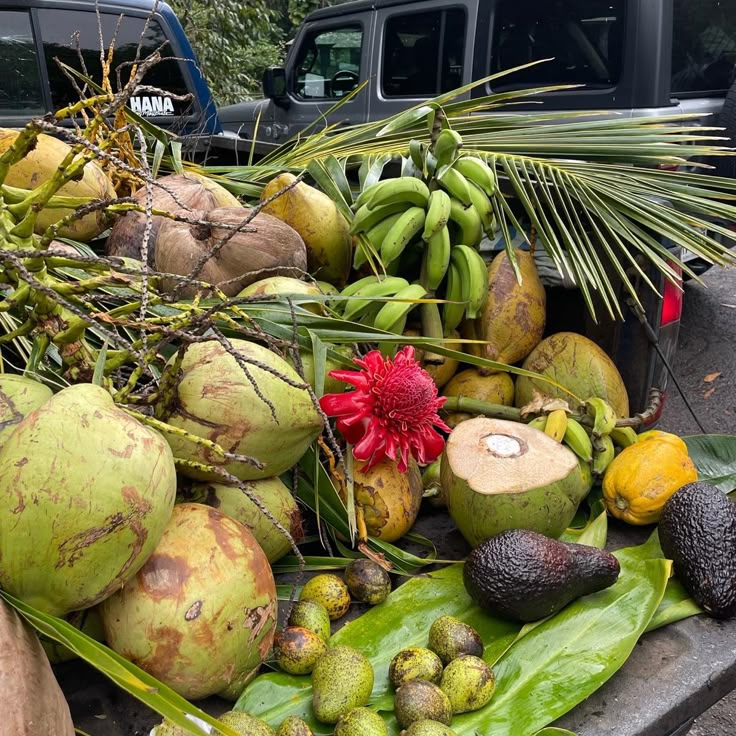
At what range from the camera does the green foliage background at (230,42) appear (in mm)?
9383

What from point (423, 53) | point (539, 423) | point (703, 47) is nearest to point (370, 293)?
point (539, 423)

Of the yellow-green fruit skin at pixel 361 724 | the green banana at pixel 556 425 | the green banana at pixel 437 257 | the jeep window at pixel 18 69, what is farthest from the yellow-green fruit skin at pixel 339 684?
the jeep window at pixel 18 69

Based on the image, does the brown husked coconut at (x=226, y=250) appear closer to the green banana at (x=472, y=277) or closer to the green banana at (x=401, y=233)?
the green banana at (x=401, y=233)

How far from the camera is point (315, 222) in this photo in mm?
2217

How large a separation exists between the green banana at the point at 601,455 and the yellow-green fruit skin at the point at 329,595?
0.75 meters

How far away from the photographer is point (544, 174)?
2.29 metres

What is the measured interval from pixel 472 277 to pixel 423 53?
3947mm

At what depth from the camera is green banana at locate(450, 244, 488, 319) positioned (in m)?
2.09

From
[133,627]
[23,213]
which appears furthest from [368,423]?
[23,213]

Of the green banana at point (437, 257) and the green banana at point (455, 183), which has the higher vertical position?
the green banana at point (455, 183)

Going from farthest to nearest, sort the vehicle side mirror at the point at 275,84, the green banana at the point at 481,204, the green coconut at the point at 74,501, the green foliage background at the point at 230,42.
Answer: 1. the green foliage background at the point at 230,42
2. the vehicle side mirror at the point at 275,84
3. the green banana at the point at 481,204
4. the green coconut at the point at 74,501

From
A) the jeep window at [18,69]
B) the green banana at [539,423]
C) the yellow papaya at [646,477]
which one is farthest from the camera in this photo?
the jeep window at [18,69]

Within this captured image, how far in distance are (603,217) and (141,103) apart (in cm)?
364

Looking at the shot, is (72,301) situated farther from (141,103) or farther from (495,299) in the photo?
(141,103)
